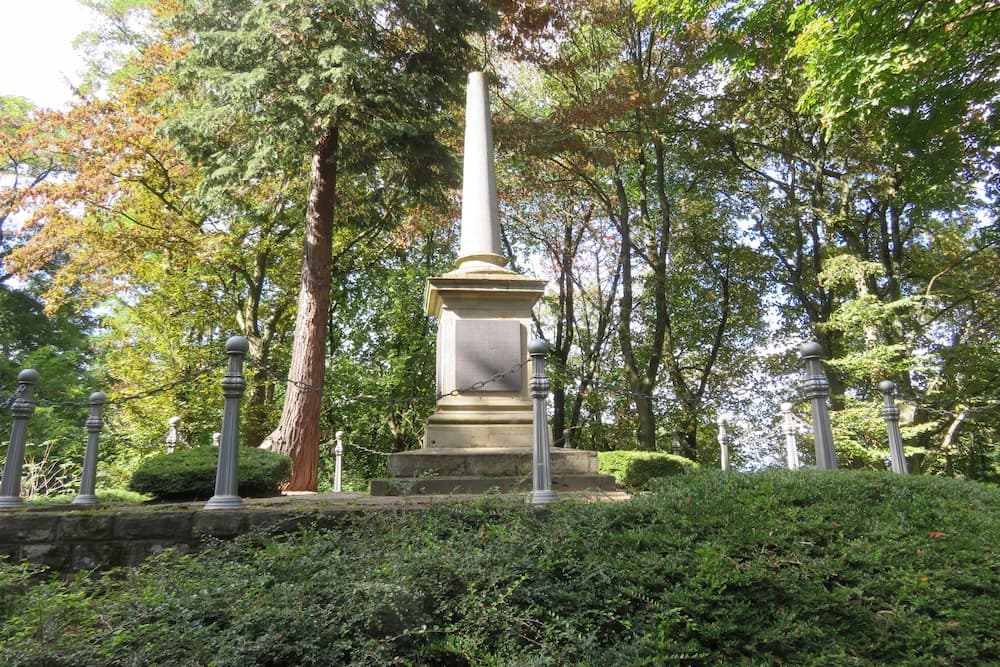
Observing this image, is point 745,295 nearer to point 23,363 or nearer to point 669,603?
point 669,603

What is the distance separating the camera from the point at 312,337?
10445 mm

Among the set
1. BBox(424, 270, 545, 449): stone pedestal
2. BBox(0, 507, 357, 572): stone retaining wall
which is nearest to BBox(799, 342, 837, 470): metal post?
BBox(424, 270, 545, 449): stone pedestal

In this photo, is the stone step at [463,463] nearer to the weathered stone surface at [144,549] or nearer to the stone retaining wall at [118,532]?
the stone retaining wall at [118,532]

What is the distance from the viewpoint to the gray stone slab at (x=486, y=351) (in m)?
7.10

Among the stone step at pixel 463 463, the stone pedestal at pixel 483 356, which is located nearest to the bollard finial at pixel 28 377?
the stone step at pixel 463 463

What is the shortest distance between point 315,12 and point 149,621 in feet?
31.7

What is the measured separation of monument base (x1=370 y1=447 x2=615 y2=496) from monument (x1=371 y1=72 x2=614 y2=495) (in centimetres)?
1

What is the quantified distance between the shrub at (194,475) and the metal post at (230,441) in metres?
1.49

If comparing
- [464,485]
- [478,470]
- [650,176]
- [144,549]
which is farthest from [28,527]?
[650,176]

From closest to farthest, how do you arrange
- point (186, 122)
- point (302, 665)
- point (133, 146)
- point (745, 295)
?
point (302, 665) → point (186, 122) → point (133, 146) → point (745, 295)

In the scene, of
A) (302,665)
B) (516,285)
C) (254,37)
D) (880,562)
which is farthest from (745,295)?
(302,665)

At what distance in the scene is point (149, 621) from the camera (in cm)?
296

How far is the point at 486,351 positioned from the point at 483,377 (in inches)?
12.2

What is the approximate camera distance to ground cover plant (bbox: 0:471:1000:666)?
2752mm
